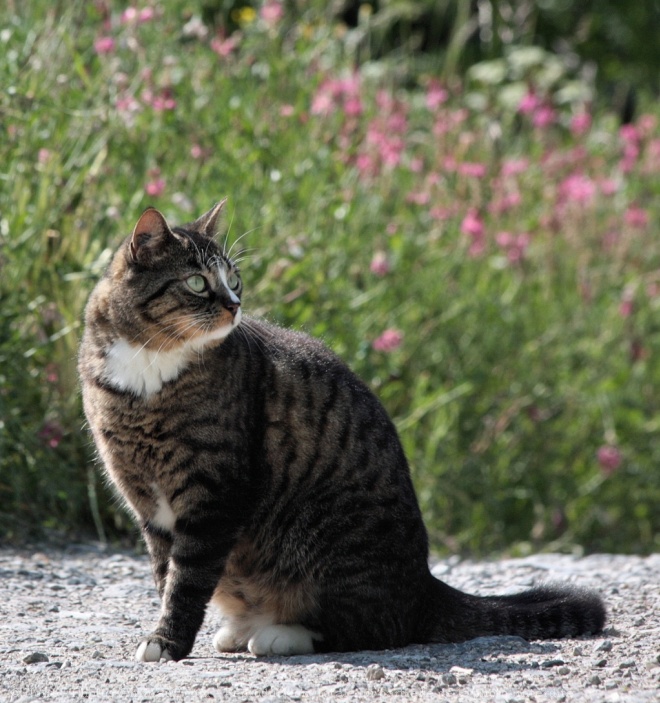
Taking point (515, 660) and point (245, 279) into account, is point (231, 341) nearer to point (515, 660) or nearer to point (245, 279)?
point (515, 660)

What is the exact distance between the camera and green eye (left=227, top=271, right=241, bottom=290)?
3.29m

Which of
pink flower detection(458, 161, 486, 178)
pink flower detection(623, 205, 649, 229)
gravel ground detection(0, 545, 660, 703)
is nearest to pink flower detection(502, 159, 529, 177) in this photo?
pink flower detection(458, 161, 486, 178)

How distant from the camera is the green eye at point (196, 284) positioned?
10.5 feet

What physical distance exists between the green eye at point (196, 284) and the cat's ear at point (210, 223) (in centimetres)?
31

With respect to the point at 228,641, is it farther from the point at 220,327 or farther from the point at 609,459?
the point at 609,459

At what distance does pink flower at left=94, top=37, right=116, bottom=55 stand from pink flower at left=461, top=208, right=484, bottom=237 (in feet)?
6.27

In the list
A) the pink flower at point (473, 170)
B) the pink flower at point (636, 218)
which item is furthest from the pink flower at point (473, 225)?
the pink flower at point (636, 218)

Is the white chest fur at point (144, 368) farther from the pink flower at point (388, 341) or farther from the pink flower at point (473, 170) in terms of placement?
the pink flower at point (473, 170)

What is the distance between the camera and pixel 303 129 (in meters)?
5.75

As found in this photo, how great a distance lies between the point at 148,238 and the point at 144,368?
38 centimetres

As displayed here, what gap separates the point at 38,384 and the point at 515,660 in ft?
7.94

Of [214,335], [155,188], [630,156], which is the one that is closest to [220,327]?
[214,335]

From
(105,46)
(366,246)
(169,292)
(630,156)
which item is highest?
(105,46)

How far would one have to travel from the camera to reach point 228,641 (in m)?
3.35
